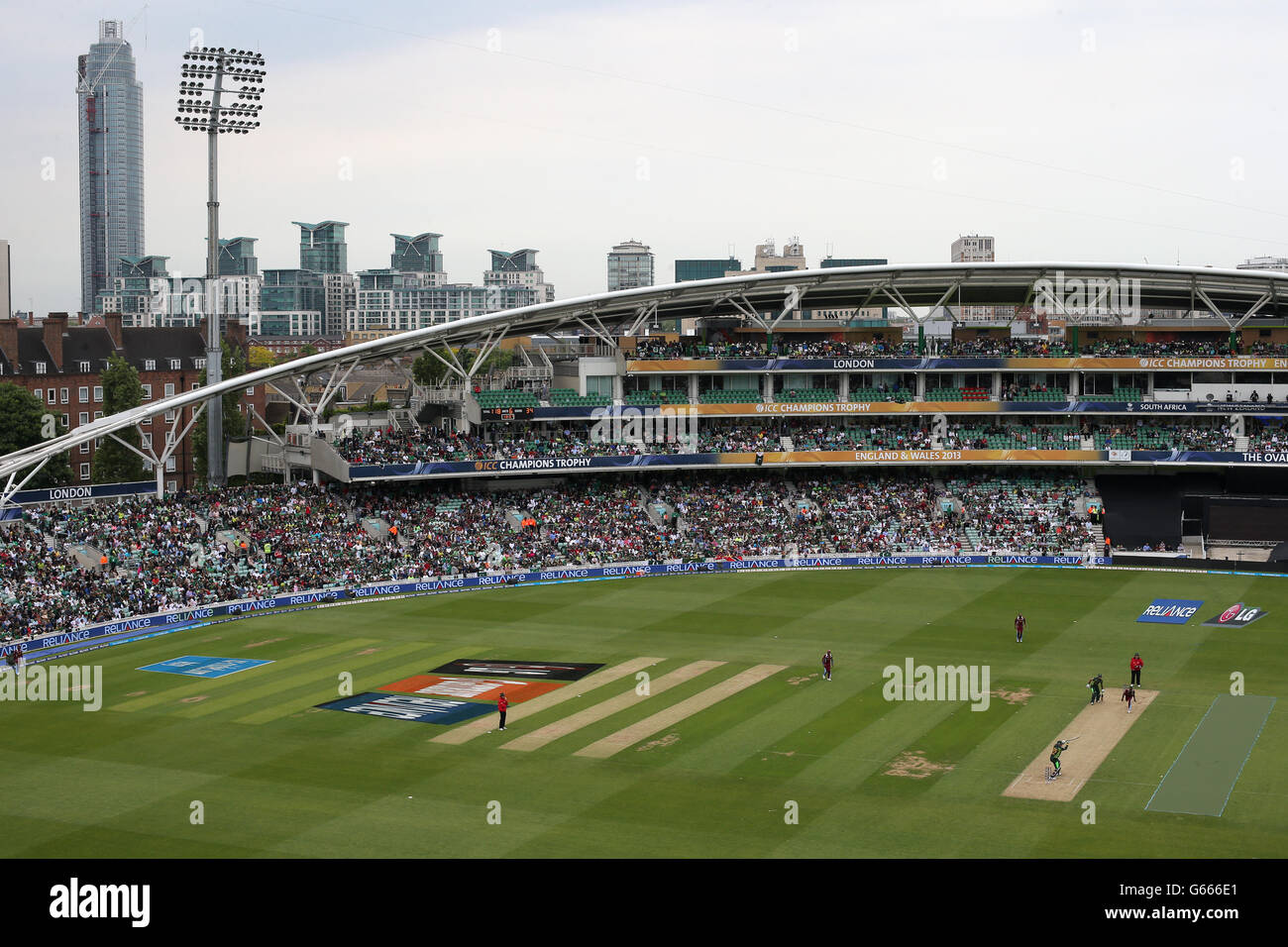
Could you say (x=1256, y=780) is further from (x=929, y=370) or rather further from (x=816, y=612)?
(x=929, y=370)

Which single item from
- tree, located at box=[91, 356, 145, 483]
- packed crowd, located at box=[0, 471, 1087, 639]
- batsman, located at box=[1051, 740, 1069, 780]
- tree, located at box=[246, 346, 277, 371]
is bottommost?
batsman, located at box=[1051, 740, 1069, 780]

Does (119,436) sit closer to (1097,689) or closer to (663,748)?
(663,748)

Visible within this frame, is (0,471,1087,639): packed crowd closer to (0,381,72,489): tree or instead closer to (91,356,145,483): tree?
(91,356,145,483): tree

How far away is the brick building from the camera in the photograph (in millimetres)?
86938

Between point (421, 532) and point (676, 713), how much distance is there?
2639 cm

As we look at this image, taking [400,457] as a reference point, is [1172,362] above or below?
above

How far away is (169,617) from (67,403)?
4846 centimetres

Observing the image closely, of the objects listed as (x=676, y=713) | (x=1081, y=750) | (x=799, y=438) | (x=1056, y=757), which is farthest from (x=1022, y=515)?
(x=1056, y=757)

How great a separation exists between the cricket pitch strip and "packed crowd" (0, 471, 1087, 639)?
25.5 meters

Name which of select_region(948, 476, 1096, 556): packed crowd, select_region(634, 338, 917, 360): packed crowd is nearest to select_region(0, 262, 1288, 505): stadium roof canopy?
select_region(634, 338, 917, 360): packed crowd

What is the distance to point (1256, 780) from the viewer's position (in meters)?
27.0

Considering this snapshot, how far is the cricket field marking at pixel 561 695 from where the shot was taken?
3181 centimetres
